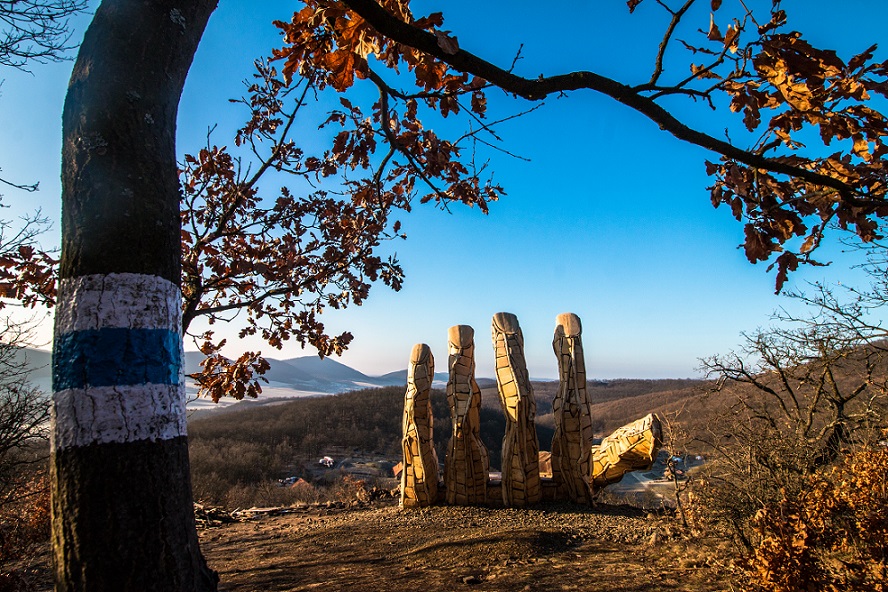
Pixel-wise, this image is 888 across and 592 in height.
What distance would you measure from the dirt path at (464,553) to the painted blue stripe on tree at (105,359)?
3.31 m

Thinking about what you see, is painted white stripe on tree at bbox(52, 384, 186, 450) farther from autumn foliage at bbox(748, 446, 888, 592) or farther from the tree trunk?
autumn foliage at bbox(748, 446, 888, 592)

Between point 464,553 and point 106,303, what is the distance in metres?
4.33

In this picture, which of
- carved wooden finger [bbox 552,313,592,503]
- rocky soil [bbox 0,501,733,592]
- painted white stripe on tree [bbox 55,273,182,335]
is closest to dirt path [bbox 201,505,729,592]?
rocky soil [bbox 0,501,733,592]

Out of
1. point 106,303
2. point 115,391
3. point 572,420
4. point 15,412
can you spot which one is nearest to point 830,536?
point 572,420

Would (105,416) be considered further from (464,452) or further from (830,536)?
(464,452)

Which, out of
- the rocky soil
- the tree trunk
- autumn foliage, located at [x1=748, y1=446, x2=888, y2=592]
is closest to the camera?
the tree trunk

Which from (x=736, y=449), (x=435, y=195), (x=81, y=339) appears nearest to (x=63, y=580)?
(x=81, y=339)

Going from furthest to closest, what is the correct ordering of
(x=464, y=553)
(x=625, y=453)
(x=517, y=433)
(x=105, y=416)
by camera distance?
(x=625, y=453) → (x=517, y=433) → (x=464, y=553) → (x=105, y=416)

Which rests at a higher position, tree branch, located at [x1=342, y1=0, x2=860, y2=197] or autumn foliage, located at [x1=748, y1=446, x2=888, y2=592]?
tree branch, located at [x1=342, y1=0, x2=860, y2=197]

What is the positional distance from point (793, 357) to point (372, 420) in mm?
18210

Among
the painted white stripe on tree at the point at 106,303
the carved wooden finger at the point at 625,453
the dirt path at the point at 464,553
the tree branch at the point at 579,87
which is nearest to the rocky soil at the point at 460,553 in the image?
the dirt path at the point at 464,553

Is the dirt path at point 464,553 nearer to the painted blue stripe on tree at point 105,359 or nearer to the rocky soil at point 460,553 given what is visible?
the rocky soil at point 460,553

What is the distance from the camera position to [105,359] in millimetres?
1313

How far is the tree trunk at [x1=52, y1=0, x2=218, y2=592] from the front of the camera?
1.23 meters
